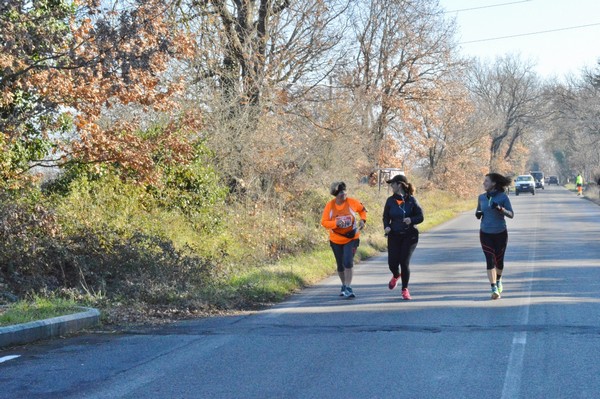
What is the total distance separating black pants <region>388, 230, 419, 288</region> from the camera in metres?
11.9

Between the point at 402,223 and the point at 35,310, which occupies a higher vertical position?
the point at 402,223

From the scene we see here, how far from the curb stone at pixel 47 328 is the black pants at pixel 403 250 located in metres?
4.48

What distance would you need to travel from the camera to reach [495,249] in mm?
11773

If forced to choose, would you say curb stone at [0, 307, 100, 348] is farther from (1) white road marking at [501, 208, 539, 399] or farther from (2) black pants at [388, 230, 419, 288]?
(1) white road marking at [501, 208, 539, 399]

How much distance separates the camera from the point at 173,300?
11297mm

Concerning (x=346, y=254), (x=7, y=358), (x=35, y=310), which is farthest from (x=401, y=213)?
(x=7, y=358)

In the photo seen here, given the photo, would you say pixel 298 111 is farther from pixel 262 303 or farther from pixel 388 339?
pixel 388 339

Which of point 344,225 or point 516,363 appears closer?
point 516,363

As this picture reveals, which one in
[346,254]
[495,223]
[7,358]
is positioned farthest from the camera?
[346,254]

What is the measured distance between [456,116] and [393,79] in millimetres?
13204

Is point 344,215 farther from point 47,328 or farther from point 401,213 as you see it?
point 47,328

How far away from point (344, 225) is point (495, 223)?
2208 millimetres

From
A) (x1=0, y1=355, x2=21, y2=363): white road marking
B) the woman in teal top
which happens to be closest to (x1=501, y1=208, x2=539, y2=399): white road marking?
the woman in teal top

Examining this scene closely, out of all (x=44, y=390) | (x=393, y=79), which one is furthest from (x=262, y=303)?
(x=393, y=79)
